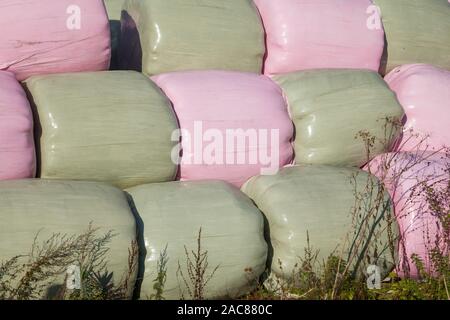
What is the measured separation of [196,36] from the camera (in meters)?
3.91

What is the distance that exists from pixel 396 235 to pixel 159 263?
3.28 ft

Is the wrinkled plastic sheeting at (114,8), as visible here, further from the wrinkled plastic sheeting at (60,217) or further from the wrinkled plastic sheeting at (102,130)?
the wrinkled plastic sheeting at (60,217)

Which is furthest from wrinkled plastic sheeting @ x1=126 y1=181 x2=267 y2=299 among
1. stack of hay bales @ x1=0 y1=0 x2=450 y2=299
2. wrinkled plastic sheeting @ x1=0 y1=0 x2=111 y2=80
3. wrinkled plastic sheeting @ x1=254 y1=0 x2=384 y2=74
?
wrinkled plastic sheeting @ x1=254 y1=0 x2=384 y2=74

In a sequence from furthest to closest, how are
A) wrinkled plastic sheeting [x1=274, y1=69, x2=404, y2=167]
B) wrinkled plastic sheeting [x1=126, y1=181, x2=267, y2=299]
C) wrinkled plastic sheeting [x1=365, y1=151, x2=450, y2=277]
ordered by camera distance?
wrinkled plastic sheeting [x1=274, y1=69, x2=404, y2=167] < wrinkled plastic sheeting [x1=365, y1=151, x2=450, y2=277] < wrinkled plastic sheeting [x1=126, y1=181, x2=267, y2=299]

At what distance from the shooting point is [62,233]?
10.0 feet

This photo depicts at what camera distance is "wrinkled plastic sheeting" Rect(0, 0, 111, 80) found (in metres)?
3.57

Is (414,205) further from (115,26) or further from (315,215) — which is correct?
(115,26)

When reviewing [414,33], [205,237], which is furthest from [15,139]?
[414,33]

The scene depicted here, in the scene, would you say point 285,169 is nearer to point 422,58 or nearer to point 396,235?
point 396,235

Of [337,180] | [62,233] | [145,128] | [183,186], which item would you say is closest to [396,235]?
[337,180]

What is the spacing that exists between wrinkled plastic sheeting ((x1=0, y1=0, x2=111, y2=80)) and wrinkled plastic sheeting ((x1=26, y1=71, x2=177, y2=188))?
0.36 ft

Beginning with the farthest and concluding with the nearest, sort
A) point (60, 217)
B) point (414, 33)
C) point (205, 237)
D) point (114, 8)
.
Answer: point (114, 8) → point (414, 33) → point (205, 237) → point (60, 217)

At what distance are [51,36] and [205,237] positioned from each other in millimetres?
1105

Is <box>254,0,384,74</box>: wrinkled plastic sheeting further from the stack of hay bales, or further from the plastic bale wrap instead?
the plastic bale wrap
